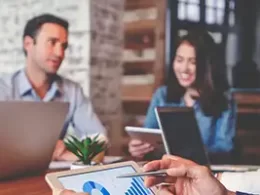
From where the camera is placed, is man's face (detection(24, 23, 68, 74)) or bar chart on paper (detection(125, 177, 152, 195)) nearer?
bar chart on paper (detection(125, 177, 152, 195))

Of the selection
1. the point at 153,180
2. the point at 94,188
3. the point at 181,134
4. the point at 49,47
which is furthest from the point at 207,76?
the point at 94,188

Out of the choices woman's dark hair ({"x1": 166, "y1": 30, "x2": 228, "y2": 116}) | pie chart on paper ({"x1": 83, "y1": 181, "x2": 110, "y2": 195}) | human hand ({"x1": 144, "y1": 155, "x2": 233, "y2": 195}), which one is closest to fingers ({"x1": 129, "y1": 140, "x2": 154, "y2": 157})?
woman's dark hair ({"x1": 166, "y1": 30, "x2": 228, "y2": 116})

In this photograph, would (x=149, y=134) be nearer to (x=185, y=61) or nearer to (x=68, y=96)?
(x=185, y=61)

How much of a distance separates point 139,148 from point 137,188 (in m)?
1.36

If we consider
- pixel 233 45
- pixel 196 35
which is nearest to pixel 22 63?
pixel 196 35

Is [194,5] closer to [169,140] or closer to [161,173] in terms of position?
[169,140]

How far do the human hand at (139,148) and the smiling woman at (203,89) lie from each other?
5cm

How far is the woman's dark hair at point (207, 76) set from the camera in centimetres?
259

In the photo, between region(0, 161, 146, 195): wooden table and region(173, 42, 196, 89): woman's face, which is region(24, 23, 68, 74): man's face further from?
region(0, 161, 146, 195): wooden table

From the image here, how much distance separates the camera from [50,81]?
9.37 feet

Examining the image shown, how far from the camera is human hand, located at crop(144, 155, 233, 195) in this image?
1132 millimetres

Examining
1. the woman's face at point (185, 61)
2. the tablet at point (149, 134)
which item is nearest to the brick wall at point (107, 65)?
the woman's face at point (185, 61)

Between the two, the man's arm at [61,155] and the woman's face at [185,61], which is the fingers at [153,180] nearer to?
the man's arm at [61,155]

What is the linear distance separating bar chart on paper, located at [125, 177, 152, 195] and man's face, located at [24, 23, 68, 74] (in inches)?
71.3
